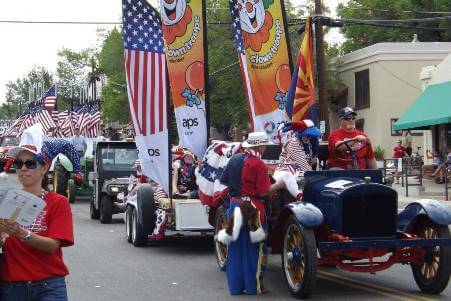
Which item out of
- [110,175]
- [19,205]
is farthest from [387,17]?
[19,205]

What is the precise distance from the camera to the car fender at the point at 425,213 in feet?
30.8

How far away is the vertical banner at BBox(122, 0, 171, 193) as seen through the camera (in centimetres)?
1448

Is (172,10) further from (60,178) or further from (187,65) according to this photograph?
(60,178)

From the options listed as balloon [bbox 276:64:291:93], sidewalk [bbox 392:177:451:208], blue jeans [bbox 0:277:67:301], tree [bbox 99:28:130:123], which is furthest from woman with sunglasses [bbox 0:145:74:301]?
tree [bbox 99:28:130:123]

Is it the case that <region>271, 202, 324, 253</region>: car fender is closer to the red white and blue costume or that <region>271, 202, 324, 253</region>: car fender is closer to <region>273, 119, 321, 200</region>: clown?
the red white and blue costume

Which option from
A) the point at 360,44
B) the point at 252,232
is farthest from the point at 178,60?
the point at 360,44

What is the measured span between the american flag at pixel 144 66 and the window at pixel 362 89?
99.0 feet

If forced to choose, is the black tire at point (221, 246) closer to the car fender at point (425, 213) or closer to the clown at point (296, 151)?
Answer: the clown at point (296, 151)

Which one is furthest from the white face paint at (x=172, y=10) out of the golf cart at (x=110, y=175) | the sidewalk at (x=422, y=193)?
the sidewalk at (x=422, y=193)

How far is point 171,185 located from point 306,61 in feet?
12.8

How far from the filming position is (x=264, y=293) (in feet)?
32.4

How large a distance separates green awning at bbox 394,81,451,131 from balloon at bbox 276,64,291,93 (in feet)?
44.2

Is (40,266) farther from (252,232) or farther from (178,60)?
(178,60)

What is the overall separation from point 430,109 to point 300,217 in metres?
22.8
